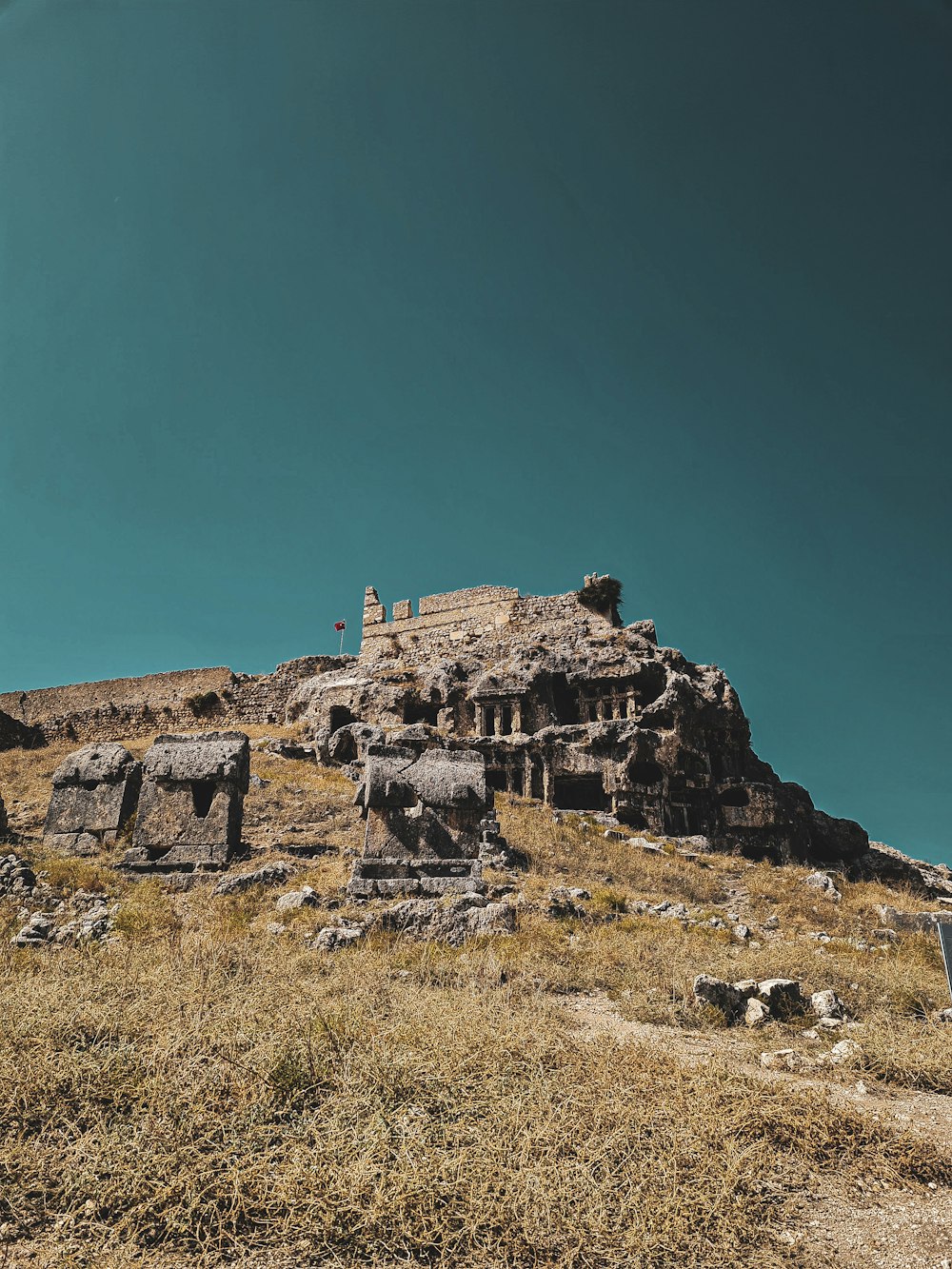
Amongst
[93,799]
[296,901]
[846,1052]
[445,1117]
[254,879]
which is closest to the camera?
[445,1117]

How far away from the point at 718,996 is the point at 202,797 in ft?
27.9

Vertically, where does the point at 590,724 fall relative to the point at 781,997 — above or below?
above

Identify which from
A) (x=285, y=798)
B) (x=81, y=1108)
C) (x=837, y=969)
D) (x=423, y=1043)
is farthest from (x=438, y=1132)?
(x=285, y=798)

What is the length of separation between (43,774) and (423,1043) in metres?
21.9

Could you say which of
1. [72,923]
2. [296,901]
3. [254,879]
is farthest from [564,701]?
[72,923]

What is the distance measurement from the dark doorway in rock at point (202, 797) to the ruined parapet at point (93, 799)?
5.52 feet

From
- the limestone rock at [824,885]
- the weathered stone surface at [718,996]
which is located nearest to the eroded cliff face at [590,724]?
the limestone rock at [824,885]

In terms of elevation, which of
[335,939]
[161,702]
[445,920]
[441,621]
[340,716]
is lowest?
[335,939]

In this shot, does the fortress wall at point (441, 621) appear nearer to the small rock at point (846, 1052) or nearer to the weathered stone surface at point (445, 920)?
the weathered stone surface at point (445, 920)

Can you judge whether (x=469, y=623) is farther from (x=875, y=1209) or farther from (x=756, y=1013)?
(x=875, y=1209)

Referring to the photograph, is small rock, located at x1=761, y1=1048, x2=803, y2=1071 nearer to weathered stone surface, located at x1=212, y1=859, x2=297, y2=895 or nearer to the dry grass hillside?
the dry grass hillside

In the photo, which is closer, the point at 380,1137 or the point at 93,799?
the point at 380,1137

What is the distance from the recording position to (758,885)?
45.2 feet

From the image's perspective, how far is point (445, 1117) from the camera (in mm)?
3426
